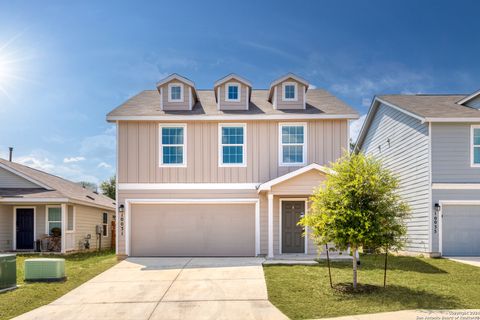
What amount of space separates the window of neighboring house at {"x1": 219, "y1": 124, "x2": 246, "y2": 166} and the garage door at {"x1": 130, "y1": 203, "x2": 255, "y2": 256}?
1622 millimetres

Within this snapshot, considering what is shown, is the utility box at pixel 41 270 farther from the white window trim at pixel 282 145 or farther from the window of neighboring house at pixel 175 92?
the white window trim at pixel 282 145

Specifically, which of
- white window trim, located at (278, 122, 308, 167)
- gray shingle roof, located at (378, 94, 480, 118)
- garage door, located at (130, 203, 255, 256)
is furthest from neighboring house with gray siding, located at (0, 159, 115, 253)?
gray shingle roof, located at (378, 94, 480, 118)

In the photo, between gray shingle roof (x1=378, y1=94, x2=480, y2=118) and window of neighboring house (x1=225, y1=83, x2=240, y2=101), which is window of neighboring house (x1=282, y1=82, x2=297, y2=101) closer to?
window of neighboring house (x1=225, y1=83, x2=240, y2=101)

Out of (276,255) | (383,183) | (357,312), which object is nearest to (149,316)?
(357,312)

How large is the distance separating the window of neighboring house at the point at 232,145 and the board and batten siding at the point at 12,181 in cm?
980

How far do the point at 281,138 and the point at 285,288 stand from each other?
668 centimetres

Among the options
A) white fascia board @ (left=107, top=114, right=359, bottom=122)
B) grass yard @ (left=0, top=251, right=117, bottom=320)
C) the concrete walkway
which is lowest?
grass yard @ (left=0, top=251, right=117, bottom=320)

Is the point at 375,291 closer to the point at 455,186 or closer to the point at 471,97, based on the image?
the point at 455,186

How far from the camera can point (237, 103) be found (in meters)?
15.5

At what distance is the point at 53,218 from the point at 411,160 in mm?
15874

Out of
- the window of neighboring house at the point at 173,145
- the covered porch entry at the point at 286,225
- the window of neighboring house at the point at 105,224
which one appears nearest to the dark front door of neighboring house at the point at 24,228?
the window of neighboring house at the point at 105,224

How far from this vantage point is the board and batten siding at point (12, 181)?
1891 cm

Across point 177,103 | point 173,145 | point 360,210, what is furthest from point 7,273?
point 360,210

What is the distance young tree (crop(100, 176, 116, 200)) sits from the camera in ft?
142
